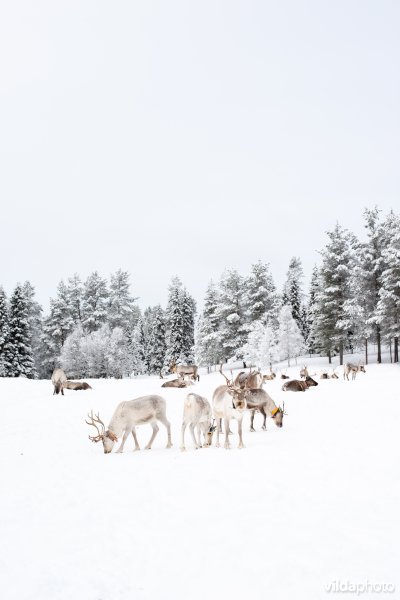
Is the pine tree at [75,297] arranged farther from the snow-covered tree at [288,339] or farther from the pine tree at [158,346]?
the snow-covered tree at [288,339]

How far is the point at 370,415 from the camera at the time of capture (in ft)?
47.7

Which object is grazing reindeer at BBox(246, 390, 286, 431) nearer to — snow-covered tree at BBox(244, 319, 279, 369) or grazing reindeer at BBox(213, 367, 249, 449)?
A: grazing reindeer at BBox(213, 367, 249, 449)

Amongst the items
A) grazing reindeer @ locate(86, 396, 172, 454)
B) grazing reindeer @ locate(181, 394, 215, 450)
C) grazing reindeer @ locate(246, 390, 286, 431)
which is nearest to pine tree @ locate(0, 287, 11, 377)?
grazing reindeer @ locate(86, 396, 172, 454)

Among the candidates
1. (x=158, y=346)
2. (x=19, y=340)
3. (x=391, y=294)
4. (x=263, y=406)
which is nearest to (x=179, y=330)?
(x=158, y=346)

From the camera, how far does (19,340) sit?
51.2 m

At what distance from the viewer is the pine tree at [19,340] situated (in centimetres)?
4966

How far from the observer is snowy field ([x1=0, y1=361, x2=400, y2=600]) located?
4.22 metres

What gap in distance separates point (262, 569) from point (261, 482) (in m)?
2.97

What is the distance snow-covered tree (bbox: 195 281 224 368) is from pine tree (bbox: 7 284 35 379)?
22.6 m

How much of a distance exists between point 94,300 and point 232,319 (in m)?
22.8

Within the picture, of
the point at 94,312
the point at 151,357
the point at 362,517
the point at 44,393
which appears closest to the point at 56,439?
the point at 362,517

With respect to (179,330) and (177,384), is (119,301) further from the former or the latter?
(177,384)

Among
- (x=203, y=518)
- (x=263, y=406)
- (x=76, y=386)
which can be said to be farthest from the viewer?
(x=76, y=386)

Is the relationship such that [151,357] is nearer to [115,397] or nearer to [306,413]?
[115,397]
